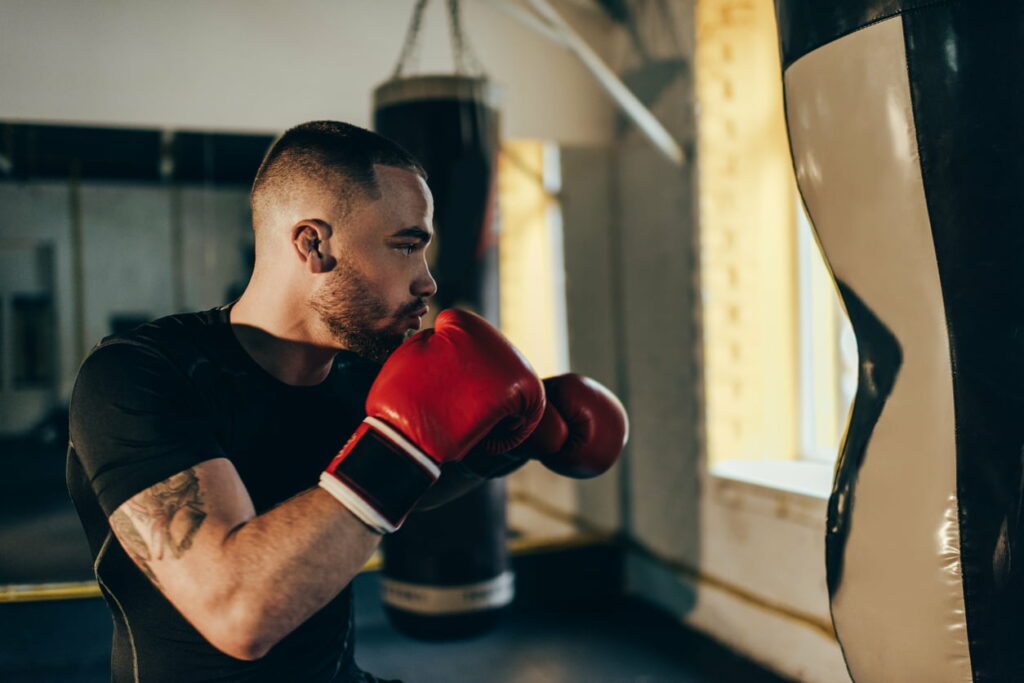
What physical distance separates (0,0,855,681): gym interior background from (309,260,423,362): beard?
1670mm

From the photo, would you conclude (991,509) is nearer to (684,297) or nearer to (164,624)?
(164,624)

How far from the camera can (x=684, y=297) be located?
3.02 m

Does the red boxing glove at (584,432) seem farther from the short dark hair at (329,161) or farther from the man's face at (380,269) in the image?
the short dark hair at (329,161)

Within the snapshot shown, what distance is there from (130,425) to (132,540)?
5.1 inches

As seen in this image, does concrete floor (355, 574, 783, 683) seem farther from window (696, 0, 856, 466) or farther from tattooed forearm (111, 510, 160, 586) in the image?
tattooed forearm (111, 510, 160, 586)

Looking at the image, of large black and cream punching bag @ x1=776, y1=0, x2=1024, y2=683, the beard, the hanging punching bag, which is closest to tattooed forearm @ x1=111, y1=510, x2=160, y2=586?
the beard

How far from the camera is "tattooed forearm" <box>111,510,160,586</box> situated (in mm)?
948

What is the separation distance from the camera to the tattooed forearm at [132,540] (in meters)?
0.95

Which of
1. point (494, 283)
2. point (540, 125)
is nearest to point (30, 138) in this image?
point (494, 283)

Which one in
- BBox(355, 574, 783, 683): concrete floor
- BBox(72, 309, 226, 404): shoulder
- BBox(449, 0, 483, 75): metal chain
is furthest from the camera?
BBox(355, 574, 783, 683): concrete floor

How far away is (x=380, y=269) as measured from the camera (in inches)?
46.1

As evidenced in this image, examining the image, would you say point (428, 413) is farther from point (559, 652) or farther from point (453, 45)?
point (453, 45)

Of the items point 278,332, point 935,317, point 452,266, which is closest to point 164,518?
point 278,332

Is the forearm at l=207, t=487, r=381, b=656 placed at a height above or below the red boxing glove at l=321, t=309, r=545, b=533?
below
